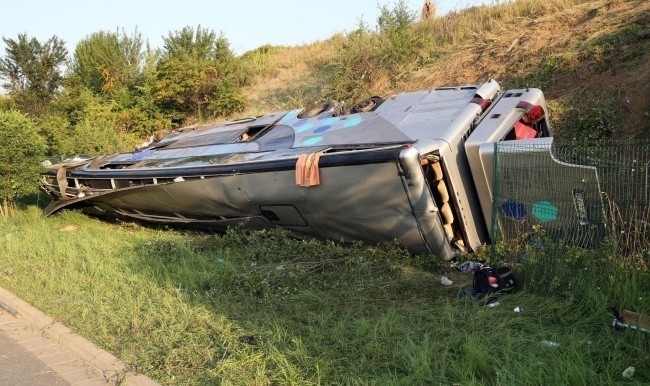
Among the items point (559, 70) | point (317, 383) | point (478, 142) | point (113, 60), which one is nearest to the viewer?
point (317, 383)

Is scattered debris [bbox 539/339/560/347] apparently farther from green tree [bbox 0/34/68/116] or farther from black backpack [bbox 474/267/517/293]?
green tree [bbox 0/34/68/116]

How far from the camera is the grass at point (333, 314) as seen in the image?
393cm

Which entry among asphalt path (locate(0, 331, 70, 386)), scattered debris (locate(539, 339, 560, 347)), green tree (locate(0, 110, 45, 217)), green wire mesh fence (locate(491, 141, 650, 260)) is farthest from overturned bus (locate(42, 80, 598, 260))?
asphalt path (locate(0, 331, 70, 386))

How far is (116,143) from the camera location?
1891 cm

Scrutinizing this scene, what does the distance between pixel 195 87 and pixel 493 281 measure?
19124 millimetres

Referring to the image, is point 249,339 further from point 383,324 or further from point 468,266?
point 468,266

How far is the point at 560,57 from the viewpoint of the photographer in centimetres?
1207

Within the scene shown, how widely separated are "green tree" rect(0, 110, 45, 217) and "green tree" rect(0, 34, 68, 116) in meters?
18.3

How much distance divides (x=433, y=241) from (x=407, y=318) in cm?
205

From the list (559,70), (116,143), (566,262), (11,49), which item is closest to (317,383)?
(566,262)

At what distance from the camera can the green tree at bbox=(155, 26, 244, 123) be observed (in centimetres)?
2272

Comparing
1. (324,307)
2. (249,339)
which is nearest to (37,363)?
(249,339)

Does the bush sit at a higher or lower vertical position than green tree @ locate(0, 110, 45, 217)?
lower

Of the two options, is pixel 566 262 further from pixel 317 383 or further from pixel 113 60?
pixel 113 60
